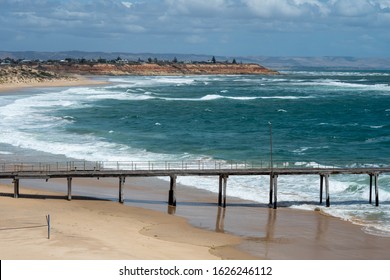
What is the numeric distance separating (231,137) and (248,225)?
2845 cm

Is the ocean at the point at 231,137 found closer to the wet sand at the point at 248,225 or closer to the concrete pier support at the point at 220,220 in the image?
the wet sand at the point at 248,225

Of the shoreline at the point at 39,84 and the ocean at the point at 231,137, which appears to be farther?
the shoreline at the point at 39,84

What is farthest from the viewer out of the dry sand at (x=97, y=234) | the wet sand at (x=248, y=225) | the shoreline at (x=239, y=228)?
the wet sand at (x=248, y=225)

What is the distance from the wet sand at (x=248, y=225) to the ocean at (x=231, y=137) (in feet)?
4.69

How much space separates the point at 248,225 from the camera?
2989 cm

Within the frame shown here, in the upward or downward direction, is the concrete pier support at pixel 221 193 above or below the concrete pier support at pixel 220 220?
above

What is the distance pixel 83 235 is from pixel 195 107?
66.1 metres

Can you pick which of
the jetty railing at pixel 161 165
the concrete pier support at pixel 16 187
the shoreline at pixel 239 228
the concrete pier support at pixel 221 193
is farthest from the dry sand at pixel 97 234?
the jetty railing at pixel 161 165

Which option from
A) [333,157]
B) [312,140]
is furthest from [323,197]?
[312,140]

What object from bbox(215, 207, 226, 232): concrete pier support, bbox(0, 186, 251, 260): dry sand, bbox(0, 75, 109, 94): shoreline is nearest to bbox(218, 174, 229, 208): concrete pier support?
bbox(215, 207, 226, 232): concrete pier support

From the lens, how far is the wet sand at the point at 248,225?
25609 millimetres

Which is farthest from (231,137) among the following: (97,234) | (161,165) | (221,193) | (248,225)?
(97,234)

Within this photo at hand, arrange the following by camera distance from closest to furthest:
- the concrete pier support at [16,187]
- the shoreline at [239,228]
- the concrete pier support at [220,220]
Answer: the shoreline at [239,228] → the concrete pier support at [220,220] → the concrete pier support at [16,187]

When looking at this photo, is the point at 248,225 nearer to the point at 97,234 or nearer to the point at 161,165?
the point at 97,234
